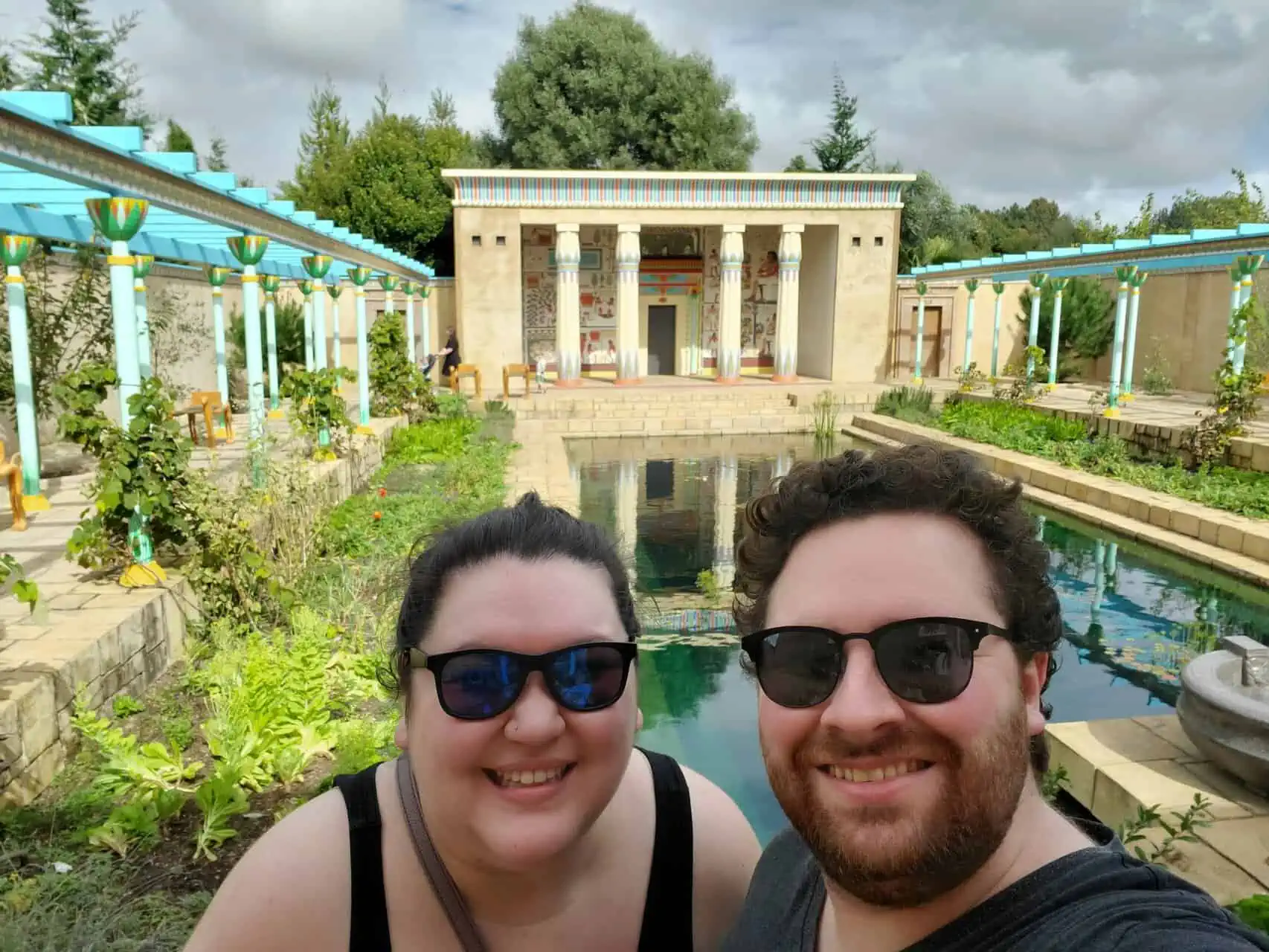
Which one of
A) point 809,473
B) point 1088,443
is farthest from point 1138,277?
point 809,473

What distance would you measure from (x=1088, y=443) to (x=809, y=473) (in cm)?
1245

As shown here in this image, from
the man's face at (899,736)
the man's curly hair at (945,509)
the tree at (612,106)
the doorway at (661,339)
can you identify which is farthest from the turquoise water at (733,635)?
the tree at (612,106)

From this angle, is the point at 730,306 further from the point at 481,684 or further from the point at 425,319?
the point at 481,684

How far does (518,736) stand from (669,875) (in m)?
0.40

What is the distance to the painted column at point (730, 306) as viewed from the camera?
20984mm

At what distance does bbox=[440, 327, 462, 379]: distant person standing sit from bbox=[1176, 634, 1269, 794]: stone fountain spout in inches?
695

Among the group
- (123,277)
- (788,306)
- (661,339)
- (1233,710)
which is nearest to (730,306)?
(788,306)

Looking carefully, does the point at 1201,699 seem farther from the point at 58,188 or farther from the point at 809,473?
the point at 58,188

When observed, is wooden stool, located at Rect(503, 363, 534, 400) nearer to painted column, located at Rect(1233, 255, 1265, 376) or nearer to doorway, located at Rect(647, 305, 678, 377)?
doorway, located at Rect(647, 305, 678, 377)

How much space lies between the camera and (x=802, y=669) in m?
1.06

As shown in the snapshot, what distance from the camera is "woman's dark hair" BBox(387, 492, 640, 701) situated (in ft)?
4.15

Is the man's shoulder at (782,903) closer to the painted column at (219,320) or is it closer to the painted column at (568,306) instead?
the painted column at (219,320)

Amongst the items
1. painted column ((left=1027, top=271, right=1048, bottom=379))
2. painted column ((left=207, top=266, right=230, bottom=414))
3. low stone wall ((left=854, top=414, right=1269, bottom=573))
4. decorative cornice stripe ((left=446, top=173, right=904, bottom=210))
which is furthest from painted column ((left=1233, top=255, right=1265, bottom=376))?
painted column ((left=207, top=266, right=230, bottom=414))

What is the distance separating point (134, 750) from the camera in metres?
3.47
